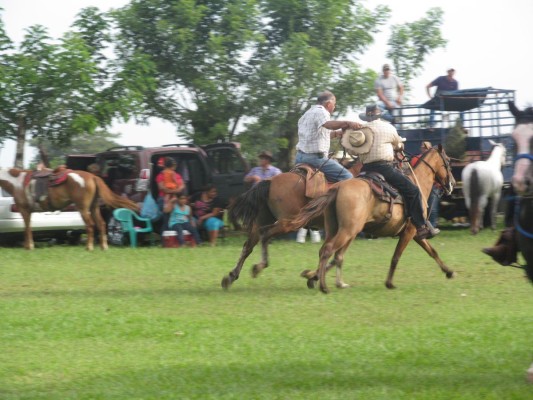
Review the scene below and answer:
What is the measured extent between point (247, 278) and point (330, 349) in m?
5.88

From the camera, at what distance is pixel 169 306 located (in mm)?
12008

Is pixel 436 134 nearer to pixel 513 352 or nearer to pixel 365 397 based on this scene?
pixel 513 352

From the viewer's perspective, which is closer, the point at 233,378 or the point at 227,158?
the point at 233,378

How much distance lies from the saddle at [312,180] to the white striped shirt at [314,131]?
0.26 metres

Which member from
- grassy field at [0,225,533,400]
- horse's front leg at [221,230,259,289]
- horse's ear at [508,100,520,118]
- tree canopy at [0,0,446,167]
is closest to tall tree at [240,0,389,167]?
tree canopy at [0,0,446,167]

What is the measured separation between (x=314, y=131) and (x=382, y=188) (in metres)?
1.44

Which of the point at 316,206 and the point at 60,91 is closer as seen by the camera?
the point at 316,206

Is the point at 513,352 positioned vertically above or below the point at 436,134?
below

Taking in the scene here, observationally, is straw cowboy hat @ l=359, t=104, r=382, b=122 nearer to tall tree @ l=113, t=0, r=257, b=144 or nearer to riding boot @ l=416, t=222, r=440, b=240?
riding boot @ l=416, t=222, r=440, b=240

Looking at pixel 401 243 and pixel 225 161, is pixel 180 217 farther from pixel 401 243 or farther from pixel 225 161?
pixel 401 243

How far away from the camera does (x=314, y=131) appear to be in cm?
1391

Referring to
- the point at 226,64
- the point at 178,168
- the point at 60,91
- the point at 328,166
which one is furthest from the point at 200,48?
the point at 328,166

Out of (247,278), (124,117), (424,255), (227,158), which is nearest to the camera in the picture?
(247,278)

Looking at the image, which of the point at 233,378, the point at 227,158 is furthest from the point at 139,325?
the point at 227,158
